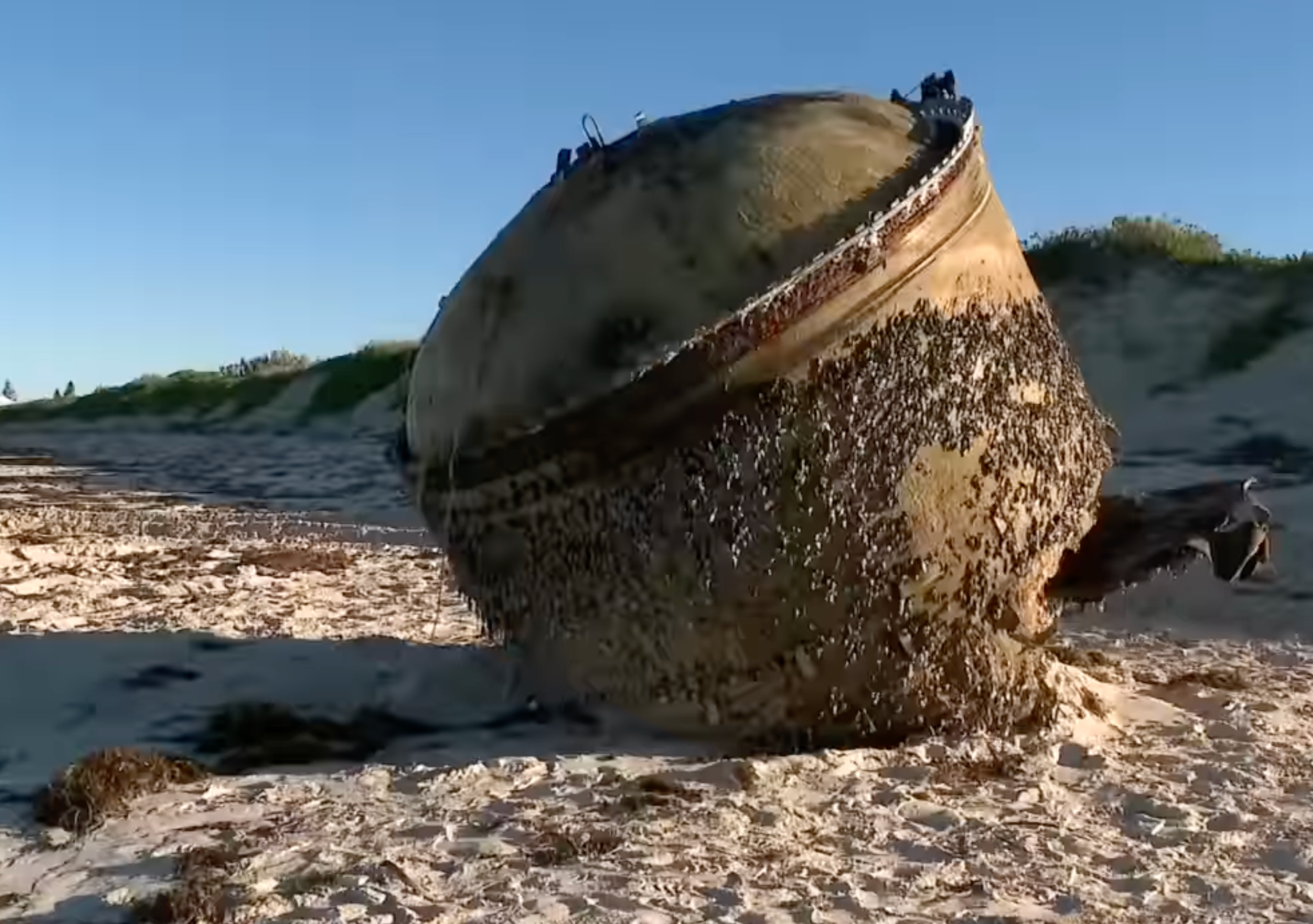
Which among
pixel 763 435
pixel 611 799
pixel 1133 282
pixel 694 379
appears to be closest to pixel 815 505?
pixel 763 435

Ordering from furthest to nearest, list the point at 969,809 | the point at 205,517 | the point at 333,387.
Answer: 1. the point at 333,387
2. the point at 205,517
3. the point at 969,809

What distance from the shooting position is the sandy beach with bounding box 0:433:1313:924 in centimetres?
292

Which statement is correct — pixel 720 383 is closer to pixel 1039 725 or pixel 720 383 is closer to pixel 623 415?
pixel 623 415

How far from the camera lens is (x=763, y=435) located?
3.60m

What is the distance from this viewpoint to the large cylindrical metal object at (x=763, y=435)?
3607mm

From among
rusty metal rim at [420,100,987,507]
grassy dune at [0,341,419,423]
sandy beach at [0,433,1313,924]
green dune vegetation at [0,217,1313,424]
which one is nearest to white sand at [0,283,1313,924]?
sandy beach at [0,433,1313,924]


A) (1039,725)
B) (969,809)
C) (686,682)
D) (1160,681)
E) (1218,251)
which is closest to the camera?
(969,809)

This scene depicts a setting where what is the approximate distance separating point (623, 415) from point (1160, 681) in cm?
270

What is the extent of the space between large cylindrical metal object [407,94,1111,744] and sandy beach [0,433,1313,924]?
0.26m

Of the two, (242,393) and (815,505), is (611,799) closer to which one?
(815,505)

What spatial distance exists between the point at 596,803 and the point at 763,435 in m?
1.02

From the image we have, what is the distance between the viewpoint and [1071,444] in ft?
13.6

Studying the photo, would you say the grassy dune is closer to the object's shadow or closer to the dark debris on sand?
the object's shadow

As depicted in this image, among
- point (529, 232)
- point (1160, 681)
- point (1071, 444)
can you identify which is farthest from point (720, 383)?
point (1160, 681)
